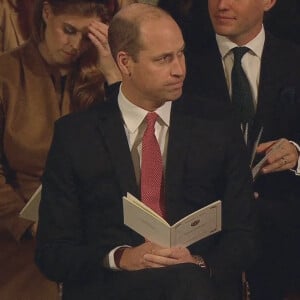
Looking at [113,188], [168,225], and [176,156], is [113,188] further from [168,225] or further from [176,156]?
[168,225]

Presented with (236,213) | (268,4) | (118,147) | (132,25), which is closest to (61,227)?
(118,147)

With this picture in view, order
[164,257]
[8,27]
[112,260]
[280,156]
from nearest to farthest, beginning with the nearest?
[164,257]
[112,260]
[280,156]
[8,27]

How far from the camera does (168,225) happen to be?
80.0 inches

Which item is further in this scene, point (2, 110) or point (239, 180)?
point (2, 110)

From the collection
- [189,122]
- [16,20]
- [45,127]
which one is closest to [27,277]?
[45,127]

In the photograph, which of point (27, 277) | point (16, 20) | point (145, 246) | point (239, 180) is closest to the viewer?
point (145, 246)

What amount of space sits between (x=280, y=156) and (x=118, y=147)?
0.57m

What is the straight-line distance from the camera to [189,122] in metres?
2.39

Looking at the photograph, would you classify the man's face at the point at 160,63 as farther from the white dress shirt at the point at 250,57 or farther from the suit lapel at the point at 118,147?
the white dress shirt at the point at 250,57

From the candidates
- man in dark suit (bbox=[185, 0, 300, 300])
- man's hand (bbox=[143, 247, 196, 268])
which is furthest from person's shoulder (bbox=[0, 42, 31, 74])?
man's hand (bbox=[143, 247, 196, 268])

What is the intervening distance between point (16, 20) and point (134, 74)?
84cm

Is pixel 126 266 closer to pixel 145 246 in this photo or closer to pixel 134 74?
pixel 145 246

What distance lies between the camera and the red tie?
2367mm

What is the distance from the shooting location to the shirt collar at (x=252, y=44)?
2828 mm
